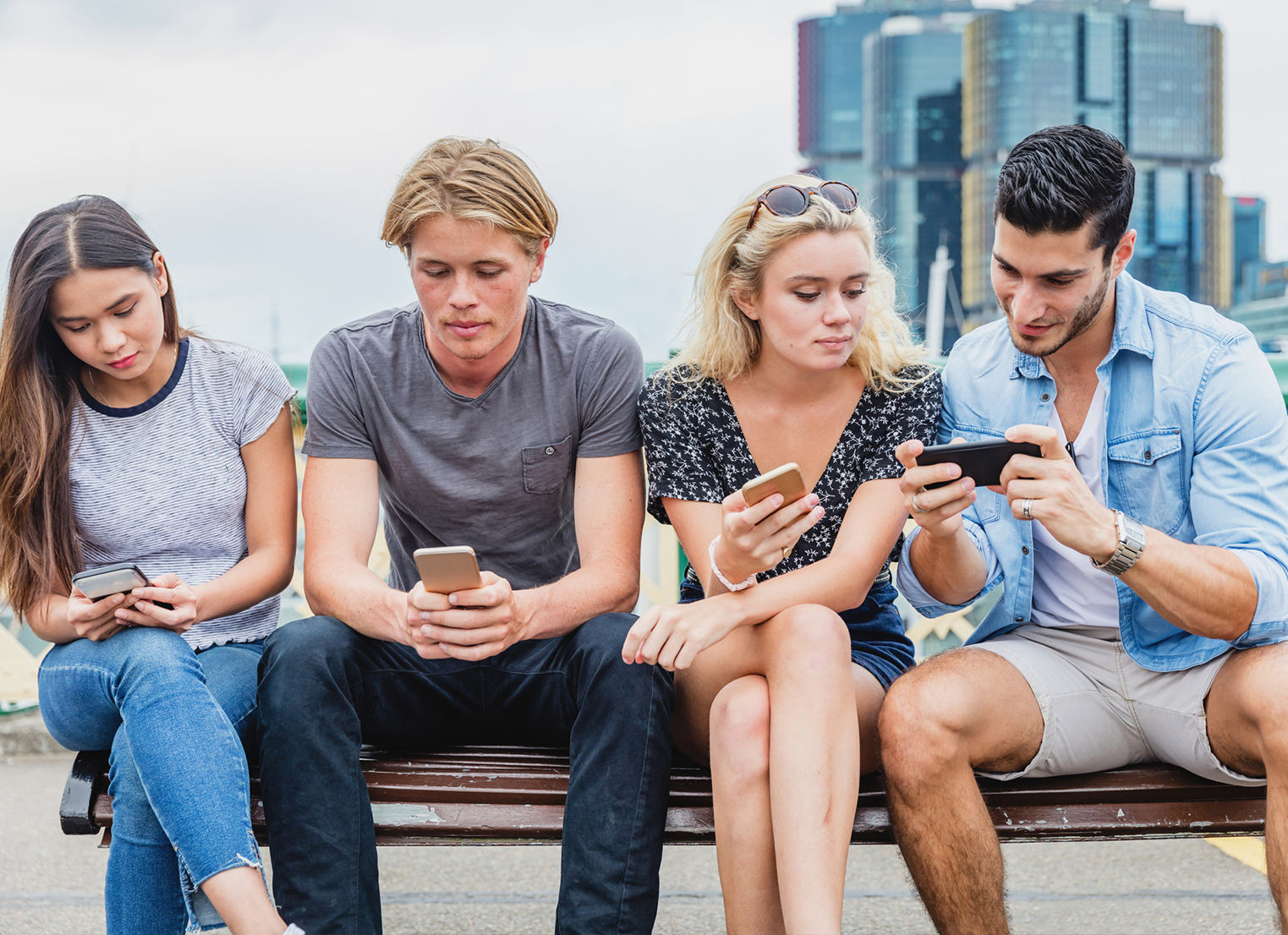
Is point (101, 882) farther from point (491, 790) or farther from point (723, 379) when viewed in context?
point (723, 379)

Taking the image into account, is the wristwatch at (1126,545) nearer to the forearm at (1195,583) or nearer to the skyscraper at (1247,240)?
the forearm at (1195,583)

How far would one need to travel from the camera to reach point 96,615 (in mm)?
2023

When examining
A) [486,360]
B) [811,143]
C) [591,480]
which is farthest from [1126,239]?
[811,143]

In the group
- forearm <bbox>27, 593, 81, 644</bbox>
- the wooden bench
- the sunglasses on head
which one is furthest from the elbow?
forearm <bbox>27, 593, 81, 644</bbox>

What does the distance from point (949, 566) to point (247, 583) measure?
4.71 ft

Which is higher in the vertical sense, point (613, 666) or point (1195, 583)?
point (1195, 583)

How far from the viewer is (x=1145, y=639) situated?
2.20 m

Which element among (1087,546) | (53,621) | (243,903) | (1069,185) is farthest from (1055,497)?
(53,621)

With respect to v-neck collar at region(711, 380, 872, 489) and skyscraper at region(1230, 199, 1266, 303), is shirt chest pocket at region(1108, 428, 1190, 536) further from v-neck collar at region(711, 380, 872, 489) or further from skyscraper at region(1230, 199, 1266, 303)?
skyscraper at region(1230, 199, 1266, 303)

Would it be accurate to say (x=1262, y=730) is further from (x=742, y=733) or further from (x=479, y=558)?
(x=479, y=558)

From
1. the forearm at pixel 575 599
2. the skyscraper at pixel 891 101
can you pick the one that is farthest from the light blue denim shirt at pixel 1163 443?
the skyscraper at pixel 891 101

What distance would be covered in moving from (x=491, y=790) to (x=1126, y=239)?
5.56 ft

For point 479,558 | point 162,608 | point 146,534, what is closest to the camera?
point 162,608

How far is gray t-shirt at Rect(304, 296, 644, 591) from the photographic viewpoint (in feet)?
7.70
